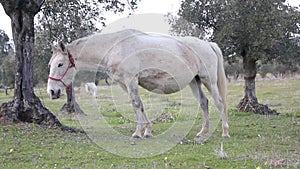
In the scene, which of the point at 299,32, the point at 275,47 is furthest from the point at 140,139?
the point at 299,32

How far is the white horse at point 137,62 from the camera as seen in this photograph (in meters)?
10.1

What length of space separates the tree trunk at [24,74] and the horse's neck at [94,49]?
8.43 ft

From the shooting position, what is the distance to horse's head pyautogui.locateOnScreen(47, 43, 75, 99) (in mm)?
9769

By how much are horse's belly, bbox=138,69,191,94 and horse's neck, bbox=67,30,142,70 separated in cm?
117

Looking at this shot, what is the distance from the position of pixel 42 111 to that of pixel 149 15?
464 cm

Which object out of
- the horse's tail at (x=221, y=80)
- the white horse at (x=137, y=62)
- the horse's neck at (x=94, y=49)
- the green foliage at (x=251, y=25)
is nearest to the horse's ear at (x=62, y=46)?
the white horse at (x=137, y=62)

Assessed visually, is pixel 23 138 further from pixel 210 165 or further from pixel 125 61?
pixel 210 165

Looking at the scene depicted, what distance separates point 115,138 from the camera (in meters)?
10.5

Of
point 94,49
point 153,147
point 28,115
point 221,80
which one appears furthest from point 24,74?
point 221,80

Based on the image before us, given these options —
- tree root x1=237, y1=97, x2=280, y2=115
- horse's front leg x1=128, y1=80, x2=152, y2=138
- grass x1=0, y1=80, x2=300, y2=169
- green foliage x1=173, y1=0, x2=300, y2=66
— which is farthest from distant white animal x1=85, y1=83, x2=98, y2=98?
tree root x1=237, y1=97, x2=280, y2=115

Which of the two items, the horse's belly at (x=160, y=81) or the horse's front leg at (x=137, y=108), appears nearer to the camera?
the horse's front leg at (x=137, y=108)

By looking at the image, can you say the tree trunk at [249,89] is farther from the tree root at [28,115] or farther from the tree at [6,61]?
the tree at [6,61]

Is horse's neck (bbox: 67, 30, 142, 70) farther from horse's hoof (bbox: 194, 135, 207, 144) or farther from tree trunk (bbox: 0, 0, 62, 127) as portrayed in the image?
horse's hoof (bbox: 194, 135, 207, 144)

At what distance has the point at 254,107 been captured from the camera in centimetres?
2019
